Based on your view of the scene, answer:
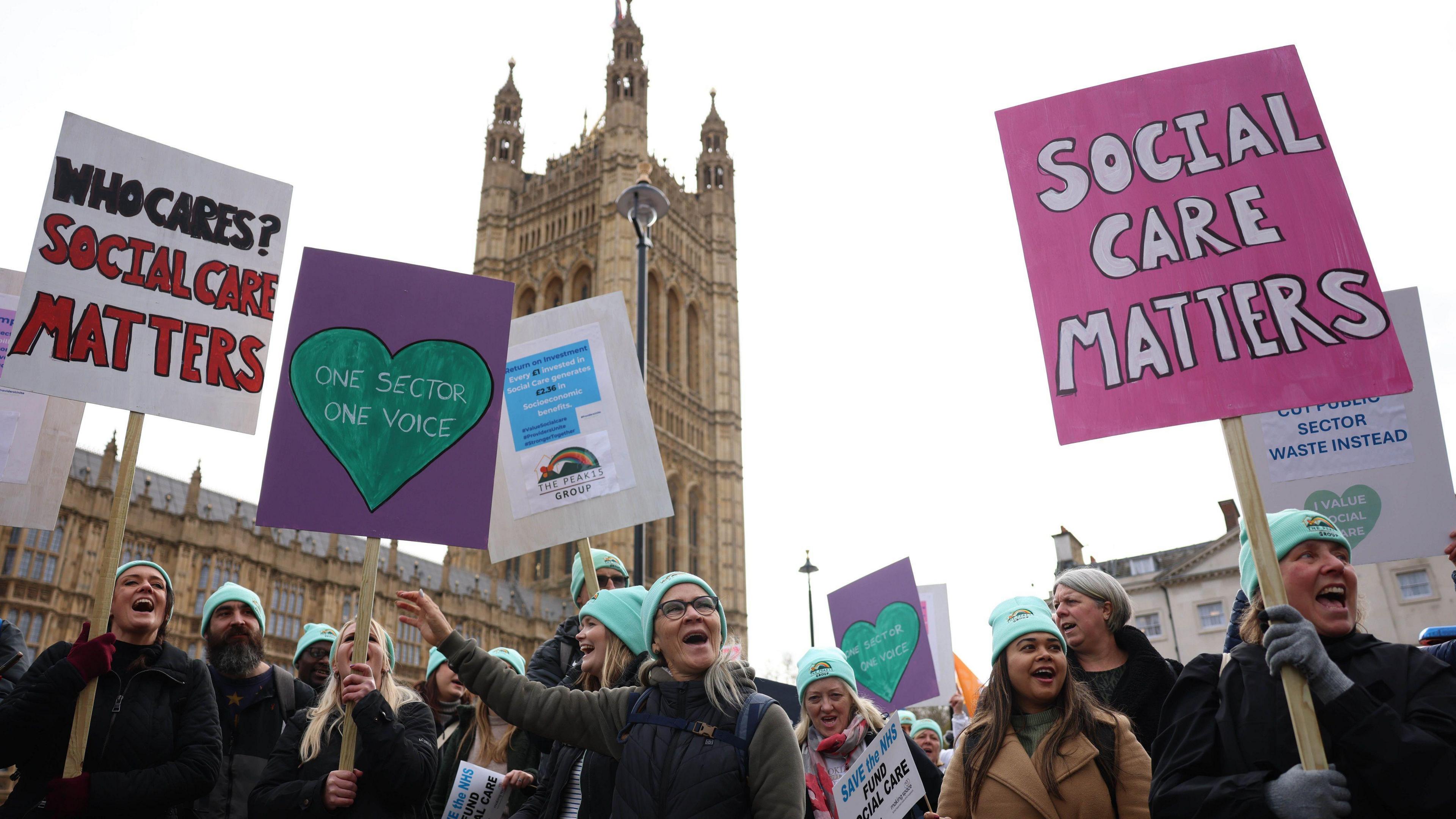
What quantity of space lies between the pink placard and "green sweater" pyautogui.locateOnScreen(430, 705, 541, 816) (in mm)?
2453

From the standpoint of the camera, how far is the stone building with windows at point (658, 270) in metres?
53.9

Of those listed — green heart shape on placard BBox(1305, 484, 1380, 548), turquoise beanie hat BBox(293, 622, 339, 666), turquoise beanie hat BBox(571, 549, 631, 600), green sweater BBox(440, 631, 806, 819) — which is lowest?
green sweater BBox(440, 631, 806, 819)

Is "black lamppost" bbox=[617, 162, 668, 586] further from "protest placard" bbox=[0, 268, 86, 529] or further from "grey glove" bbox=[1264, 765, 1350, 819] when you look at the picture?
"grey glove" bbox=[1264, 765, 1350, 819]

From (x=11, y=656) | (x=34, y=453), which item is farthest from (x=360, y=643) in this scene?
(x=34, y=453)

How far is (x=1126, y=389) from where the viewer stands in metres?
2.79

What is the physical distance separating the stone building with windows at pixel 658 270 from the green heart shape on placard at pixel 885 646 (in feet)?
142

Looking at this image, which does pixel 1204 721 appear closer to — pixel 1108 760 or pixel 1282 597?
pixel 1282 597

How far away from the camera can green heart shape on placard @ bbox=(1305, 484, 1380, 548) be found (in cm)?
496

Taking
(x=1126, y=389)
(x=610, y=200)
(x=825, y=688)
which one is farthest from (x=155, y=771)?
(x=610, y=200)

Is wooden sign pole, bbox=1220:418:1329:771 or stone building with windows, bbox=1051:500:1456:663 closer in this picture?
wooden sign pole, bbox=1220:418:1329:771

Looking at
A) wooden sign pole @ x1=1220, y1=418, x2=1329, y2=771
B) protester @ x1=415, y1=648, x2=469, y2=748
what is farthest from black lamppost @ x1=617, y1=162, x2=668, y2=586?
wooden sign pole @ x1=1220, y1=418, x2=1329, y2=771

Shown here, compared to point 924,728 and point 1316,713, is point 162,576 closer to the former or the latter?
point 1316,713

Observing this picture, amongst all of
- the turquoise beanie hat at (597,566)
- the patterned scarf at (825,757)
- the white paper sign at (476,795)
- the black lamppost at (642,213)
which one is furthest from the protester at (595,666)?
the black lamppost at (642,213)

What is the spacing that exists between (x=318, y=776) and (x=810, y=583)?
1976cm
